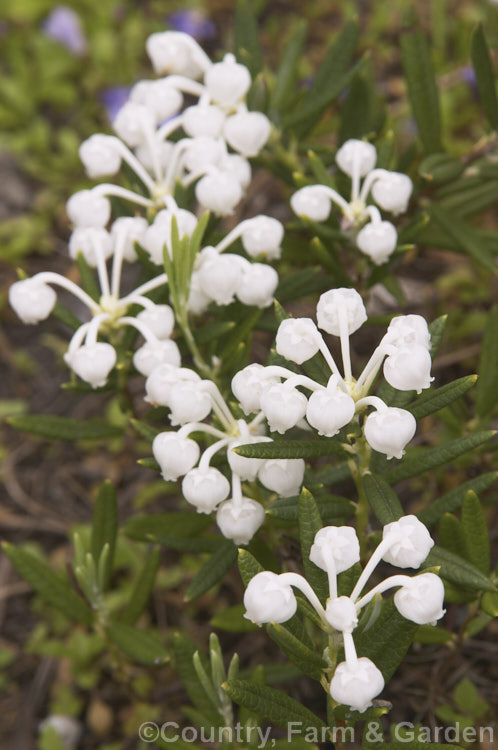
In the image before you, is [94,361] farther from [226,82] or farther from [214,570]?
[226,82]

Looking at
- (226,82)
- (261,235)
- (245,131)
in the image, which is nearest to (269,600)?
(261,235)

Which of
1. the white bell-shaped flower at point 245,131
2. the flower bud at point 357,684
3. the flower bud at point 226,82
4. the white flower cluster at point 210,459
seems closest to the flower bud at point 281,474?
the white flower cluster at point 210,459

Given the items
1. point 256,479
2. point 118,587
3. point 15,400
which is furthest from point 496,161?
point 15,400

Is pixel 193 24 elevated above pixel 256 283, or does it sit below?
above

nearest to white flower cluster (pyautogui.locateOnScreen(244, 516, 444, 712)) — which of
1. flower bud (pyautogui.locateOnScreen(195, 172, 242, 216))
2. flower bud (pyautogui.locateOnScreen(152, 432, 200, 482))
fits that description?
flower bud (pyautogui.locateOnScreen(152, 432, 200, 482))

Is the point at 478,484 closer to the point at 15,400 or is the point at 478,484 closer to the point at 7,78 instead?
the point at 15,400

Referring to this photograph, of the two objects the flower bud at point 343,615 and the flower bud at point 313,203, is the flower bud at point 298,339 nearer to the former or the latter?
the flower bud at point 343,615
